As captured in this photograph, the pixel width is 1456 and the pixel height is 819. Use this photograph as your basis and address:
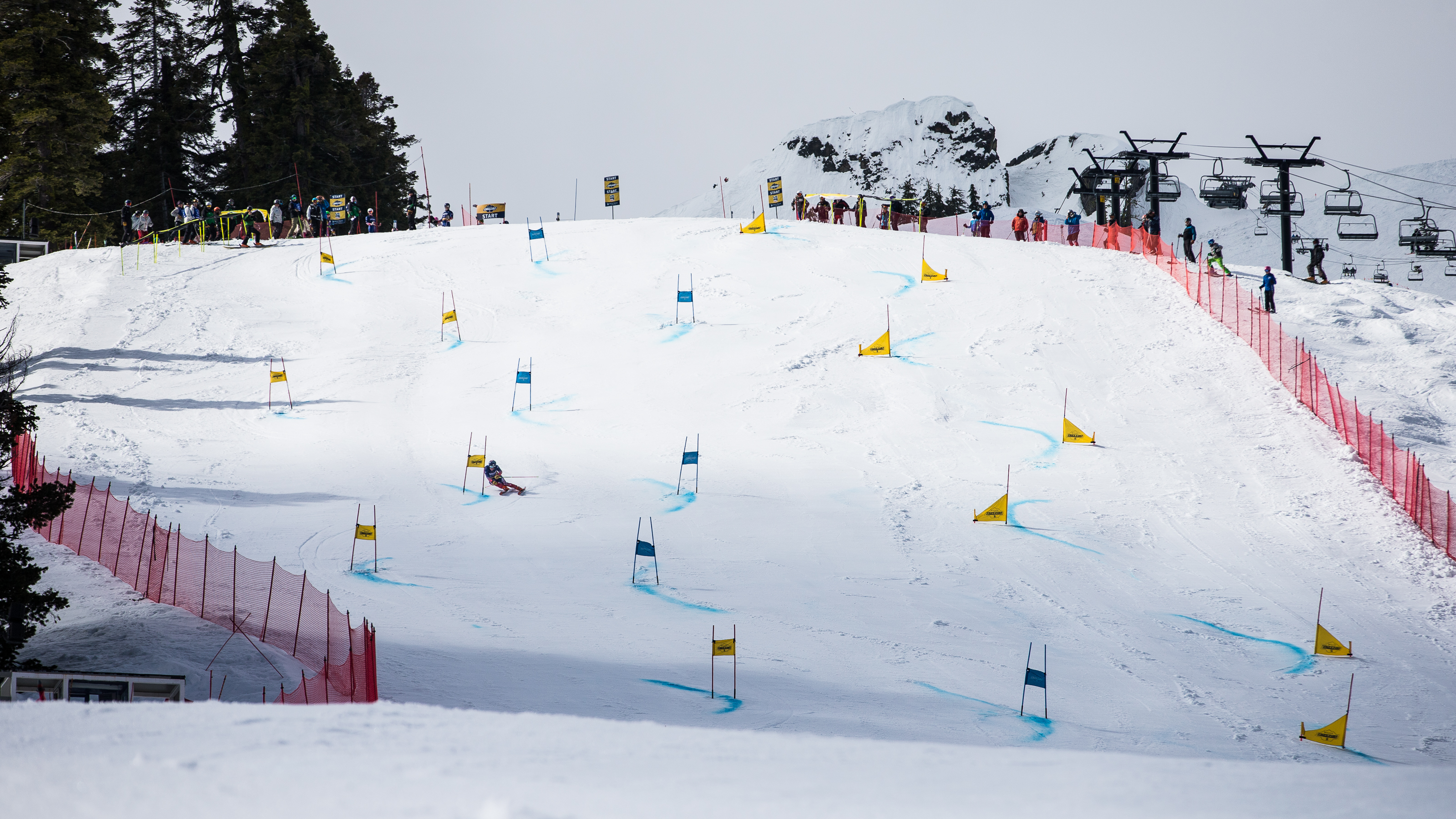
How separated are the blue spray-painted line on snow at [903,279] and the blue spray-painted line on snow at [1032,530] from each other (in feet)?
33.8

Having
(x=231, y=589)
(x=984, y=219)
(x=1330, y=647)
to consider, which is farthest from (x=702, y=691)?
(x=984, y=219)

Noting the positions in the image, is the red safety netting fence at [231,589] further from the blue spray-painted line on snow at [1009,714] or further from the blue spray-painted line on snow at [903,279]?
the blue spray-painted line on snow at [903,279]

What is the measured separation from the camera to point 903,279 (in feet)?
95.7

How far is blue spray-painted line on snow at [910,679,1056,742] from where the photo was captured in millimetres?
11023

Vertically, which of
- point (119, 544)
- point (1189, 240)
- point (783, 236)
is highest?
point (783, 236)

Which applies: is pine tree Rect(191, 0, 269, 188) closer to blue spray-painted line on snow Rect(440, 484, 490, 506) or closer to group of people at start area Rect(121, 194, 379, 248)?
group of people at start area Rect(121, 194, 379, 248)

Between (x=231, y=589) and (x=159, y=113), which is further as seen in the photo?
(x=159, y=113)

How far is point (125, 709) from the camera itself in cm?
668

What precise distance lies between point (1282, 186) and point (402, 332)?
24558 millimetres

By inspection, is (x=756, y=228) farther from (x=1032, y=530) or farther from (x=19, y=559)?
(x=19, y=559)

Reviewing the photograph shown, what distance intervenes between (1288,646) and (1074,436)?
7.26m

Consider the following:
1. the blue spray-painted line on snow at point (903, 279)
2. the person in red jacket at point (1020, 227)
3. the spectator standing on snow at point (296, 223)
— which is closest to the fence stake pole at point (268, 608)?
the blue spray-painted line on snow at point (903, 279)

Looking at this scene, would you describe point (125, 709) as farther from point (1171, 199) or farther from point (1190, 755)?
point (1171, 199)

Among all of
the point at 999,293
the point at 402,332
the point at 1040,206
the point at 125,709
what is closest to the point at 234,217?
the point at 402,332
